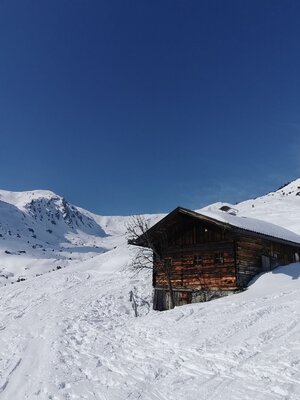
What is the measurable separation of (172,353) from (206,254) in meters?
13.0

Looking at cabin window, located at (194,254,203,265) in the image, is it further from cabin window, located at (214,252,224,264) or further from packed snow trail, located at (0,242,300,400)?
packed snow trail, located at (0,242,300,400)

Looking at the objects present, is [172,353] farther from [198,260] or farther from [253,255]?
[253,255]

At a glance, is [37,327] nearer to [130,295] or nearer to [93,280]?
[130,295]

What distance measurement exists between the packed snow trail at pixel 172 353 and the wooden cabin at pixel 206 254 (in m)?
1.70

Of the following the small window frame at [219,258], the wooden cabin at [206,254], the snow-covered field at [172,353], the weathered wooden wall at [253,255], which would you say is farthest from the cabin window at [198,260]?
the snow-covered field at [172,353]

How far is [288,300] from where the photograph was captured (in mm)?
16312

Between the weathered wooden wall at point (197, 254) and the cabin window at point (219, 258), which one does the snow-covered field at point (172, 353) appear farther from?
the cabin window at point (219, 258)

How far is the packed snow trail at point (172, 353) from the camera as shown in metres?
8.96

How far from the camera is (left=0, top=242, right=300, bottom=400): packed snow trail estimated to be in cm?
896

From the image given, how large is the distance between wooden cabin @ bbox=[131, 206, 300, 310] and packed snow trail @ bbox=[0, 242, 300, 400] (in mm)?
1700

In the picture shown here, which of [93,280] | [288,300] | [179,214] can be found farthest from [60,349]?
[93,280]

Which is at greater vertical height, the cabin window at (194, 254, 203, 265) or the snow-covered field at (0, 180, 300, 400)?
the cabin window at (194, 254, 203, 265)

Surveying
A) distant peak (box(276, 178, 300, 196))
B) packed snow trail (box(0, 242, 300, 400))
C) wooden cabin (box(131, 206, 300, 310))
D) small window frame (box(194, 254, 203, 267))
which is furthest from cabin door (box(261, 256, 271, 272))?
distant peak (box(276, 178, 300, 196))

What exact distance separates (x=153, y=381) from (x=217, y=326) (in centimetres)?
491
